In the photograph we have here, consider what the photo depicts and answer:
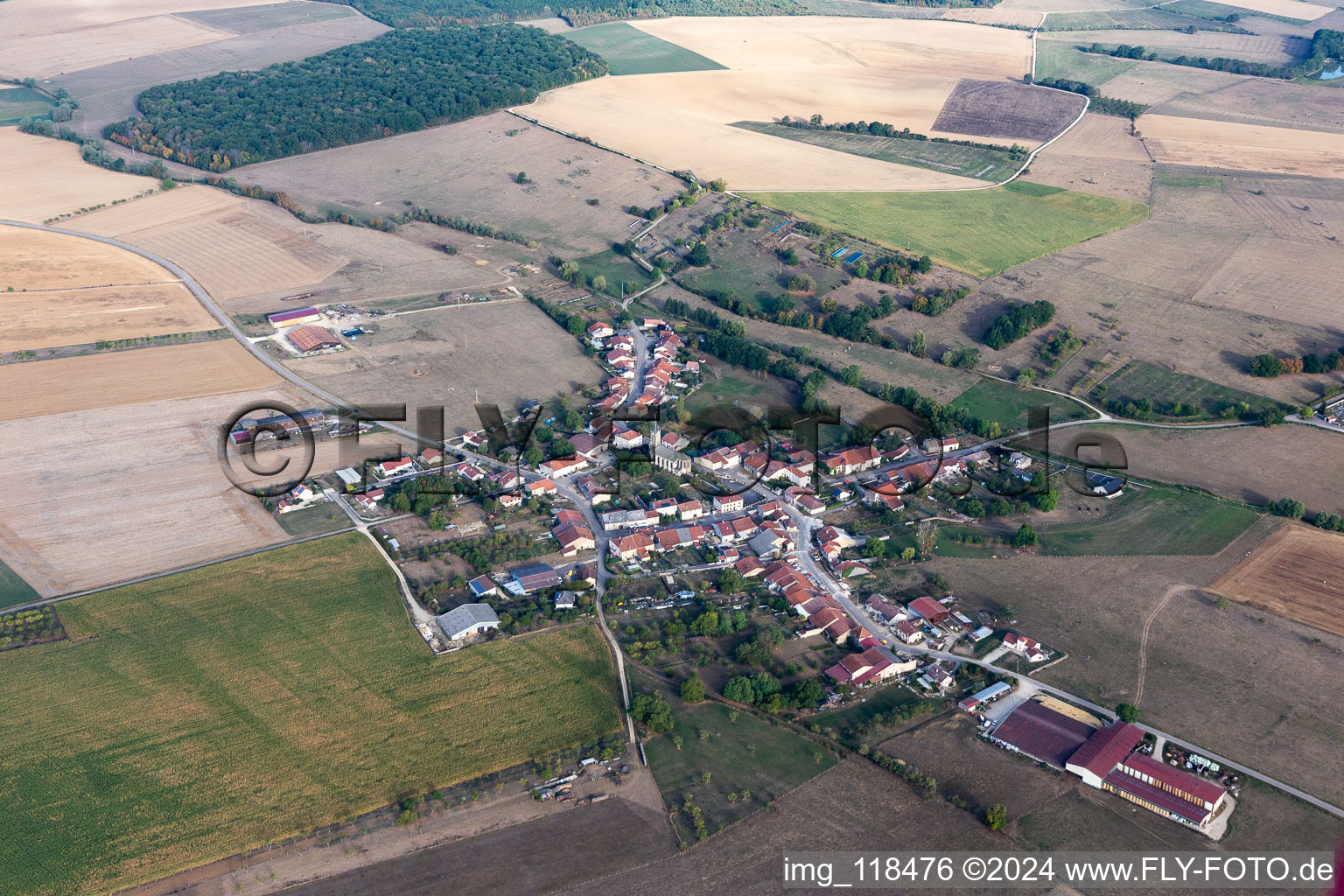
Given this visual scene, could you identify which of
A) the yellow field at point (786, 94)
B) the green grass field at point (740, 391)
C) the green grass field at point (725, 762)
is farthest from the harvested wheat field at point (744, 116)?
the green grass field at point (725, 762)

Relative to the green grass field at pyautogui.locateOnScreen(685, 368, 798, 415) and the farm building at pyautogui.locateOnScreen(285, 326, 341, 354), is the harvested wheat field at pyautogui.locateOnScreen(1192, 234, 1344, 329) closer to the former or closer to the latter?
the green grass field at pyautogui.locateOnScreen(685, 368, 798, 415)

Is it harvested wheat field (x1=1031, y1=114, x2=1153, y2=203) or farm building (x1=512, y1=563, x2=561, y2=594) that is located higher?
harvested wheat field (x1=1031, y1=114, x2=1153, y2=203)

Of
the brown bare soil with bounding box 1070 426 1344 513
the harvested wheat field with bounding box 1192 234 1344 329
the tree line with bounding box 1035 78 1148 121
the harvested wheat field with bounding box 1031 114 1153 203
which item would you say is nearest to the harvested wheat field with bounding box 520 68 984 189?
the harvested wheat field with bounding box 1031 114 1153 203

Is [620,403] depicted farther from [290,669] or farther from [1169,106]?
[1169,106]

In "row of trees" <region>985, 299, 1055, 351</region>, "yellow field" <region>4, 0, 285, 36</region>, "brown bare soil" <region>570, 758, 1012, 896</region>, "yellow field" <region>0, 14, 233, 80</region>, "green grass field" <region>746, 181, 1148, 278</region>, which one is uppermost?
"yellow field" <region>4, 0, 285, 36</region>

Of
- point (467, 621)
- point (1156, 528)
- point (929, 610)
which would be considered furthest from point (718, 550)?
point (1156, 528)

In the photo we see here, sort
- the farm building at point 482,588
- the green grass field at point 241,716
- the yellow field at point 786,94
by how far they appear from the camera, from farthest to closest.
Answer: the yellow field at point 786,94
the farm building at point 482,588
the green grass field at point 241,716

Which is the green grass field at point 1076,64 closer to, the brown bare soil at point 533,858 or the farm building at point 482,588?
the farm building at point 482,588
